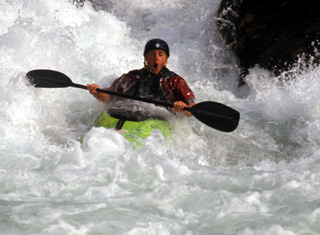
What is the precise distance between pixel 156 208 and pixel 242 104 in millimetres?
3121

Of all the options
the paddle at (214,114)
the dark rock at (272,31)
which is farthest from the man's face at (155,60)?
the dark rock at (272,31)

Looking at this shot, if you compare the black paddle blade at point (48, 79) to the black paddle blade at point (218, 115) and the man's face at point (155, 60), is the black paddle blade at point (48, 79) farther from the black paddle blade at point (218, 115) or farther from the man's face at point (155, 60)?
the black paddle blade at point (218, 115)

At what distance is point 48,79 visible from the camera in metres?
5.01

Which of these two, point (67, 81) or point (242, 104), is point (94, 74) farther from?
point (242, 104)

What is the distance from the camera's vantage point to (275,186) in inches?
131

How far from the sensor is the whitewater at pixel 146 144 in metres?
2.94

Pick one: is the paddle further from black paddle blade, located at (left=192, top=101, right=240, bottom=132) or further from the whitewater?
the whitewater

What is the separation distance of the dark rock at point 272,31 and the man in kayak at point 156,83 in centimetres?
201

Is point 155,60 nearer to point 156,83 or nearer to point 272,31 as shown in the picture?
point 156,83

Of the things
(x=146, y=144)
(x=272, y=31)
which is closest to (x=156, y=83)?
(x=146, y=144)

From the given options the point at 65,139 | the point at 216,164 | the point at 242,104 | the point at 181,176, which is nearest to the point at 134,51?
the point at 242,104

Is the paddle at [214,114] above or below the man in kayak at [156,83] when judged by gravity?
below

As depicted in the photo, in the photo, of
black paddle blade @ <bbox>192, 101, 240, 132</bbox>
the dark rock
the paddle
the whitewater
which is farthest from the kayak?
the dark rock

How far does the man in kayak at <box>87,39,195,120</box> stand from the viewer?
479 cm
